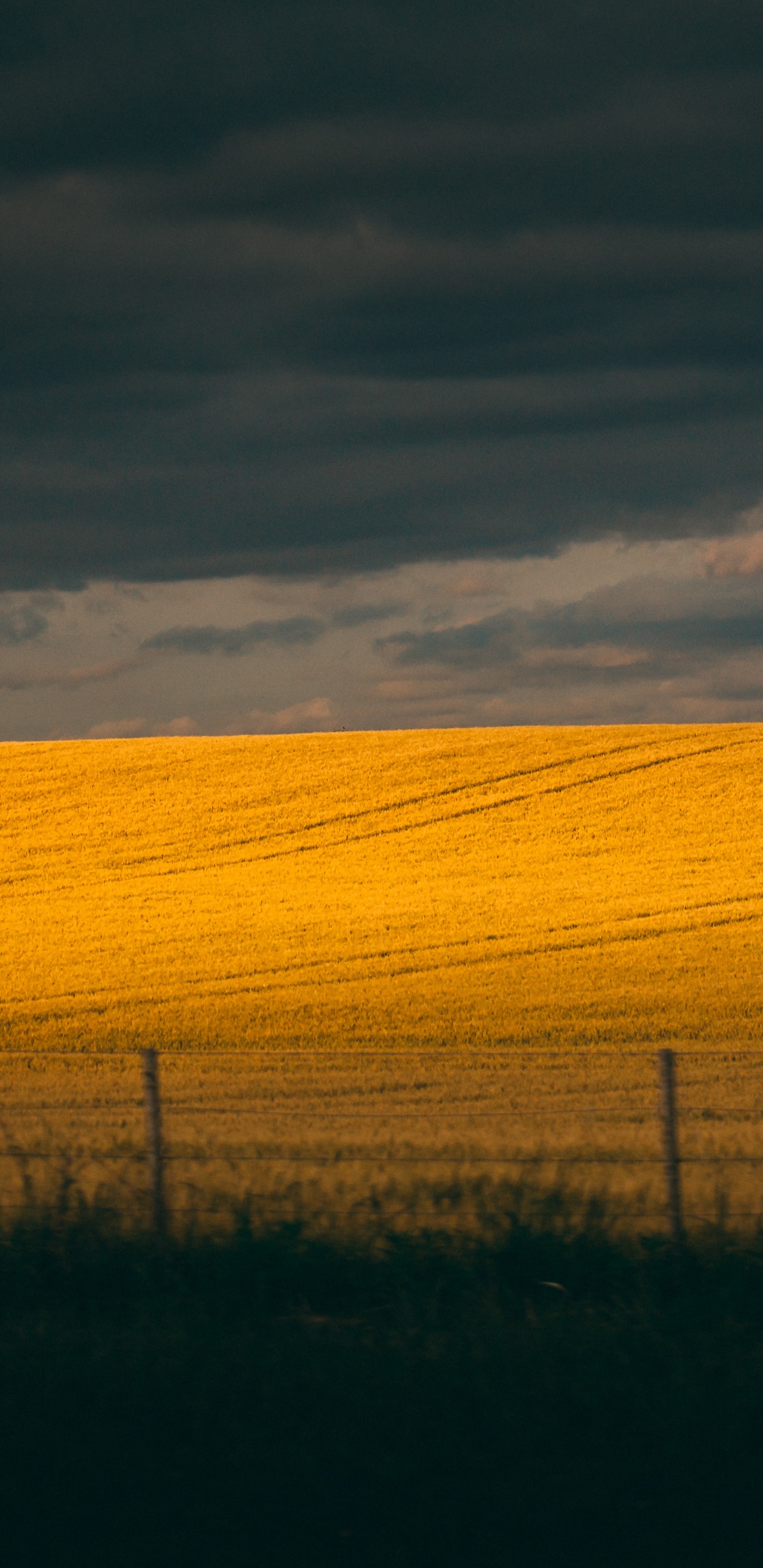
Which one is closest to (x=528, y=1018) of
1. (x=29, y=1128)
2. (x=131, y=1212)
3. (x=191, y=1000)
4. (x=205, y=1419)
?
(x=191, y=1000)

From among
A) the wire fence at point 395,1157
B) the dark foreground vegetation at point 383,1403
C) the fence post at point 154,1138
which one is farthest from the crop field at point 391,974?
the dark foreground vegetation at point 383,1403

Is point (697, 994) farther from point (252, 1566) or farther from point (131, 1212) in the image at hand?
point (252, 1566)

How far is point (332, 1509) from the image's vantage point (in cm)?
537

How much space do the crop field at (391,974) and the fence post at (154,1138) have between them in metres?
0.15

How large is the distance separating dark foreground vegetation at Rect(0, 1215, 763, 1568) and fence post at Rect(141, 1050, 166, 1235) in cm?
64

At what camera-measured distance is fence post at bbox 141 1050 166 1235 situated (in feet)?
29.4

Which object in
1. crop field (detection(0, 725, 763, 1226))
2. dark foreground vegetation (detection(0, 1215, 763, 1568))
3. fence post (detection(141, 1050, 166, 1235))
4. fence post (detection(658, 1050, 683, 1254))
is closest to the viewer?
dark foreground vegetation (detection(0, 1215, 763, 1568))

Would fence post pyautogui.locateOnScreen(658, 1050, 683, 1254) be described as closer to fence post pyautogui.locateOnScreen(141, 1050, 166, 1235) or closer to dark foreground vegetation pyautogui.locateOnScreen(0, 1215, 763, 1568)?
dark foreground vegetation pyautogui.locateOnScreen(0, 1215, 763, 1568)

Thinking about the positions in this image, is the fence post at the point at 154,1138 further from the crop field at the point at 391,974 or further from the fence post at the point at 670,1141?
the fence post at the point at 670,1141

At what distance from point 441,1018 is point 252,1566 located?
14748 millimetres

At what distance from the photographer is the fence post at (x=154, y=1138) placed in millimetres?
8969

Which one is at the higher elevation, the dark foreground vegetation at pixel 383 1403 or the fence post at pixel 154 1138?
Result: the fence post at pixel 154 1138

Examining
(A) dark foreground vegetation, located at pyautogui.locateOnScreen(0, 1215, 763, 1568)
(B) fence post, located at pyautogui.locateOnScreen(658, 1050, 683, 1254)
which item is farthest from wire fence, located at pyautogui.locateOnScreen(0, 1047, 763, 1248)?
(A) dark foreground vegetation, located at pyautogui.locateOnScreen(0, 1215, 763, 1568)

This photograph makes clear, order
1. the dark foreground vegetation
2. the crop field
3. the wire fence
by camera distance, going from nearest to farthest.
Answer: the dark foreground vegetation < the wire fence < the crop field
